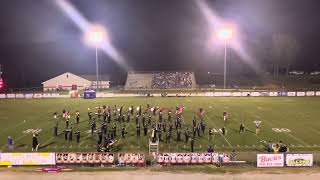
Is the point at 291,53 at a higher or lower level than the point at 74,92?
higher

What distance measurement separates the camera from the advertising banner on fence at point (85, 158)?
21938mm

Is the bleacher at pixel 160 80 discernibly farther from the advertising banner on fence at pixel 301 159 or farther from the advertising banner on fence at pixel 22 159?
the advertising banner on fence at pixel 301 159

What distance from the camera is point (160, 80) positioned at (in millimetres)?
84625

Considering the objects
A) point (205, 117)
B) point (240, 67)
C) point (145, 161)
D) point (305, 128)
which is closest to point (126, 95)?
point (205, 117)

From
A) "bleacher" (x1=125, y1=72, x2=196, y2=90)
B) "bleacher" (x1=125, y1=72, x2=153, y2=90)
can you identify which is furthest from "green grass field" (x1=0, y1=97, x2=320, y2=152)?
"bleacher" (x1=125, y1=72, x2=153, y2=90)

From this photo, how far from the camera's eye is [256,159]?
21984 mm

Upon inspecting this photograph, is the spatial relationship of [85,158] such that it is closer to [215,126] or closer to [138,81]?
[215,126]

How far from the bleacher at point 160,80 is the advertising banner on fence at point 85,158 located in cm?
5573

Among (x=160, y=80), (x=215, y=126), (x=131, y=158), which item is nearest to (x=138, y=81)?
(x=160, y=80)

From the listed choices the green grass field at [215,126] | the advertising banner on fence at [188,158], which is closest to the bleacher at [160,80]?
the green grass field at [215,126]

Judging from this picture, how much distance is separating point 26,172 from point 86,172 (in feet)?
10.6

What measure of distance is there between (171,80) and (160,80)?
2375 mm

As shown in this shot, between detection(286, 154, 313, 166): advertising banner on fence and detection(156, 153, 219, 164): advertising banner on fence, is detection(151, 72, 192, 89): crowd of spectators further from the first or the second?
detection(286, 154, 313, 166): advertising banner on fence

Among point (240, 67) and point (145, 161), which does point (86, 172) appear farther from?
point (240, 67)
